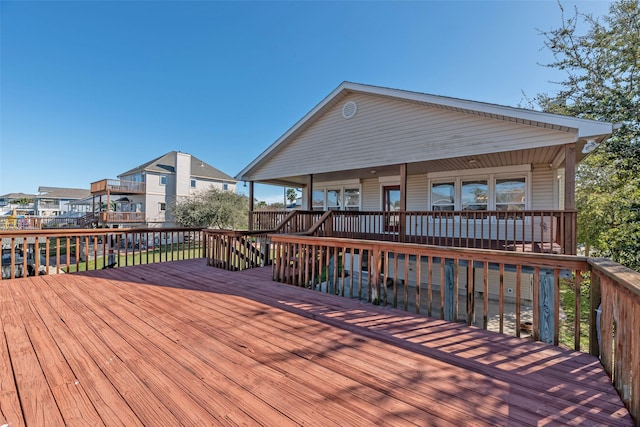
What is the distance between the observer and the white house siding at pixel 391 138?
6371 mm

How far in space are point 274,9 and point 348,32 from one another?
3215 millimetres

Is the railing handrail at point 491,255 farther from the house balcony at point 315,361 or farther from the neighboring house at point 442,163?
the neighboring house at point 442,163

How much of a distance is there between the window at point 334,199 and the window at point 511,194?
5.88 metres

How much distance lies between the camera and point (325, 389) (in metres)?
1.85

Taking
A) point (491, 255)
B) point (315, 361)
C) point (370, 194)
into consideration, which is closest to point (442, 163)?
point (370, 194)

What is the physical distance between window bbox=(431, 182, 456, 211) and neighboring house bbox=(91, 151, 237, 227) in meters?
Result: 24.1

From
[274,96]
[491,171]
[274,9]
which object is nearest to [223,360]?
[491,171]

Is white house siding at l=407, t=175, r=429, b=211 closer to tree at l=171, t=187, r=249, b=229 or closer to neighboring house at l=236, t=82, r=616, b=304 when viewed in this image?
neighboring house at l=236, t=82, r=616, b=304

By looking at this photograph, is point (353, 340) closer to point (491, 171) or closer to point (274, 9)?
point (491, 171)

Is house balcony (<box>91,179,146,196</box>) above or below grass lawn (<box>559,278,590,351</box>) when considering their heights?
above

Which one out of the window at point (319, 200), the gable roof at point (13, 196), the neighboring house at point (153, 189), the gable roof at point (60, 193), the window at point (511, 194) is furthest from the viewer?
the gable roof at point (13, 196)

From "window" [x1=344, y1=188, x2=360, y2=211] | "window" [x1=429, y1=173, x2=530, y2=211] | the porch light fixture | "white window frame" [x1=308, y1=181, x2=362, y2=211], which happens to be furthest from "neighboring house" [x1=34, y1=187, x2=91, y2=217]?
the porch light fixture

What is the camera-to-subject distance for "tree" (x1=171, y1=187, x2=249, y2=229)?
78.9ft

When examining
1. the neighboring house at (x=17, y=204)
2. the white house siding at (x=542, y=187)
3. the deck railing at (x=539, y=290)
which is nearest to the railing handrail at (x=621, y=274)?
the deck railing at (x=539, y=290)
